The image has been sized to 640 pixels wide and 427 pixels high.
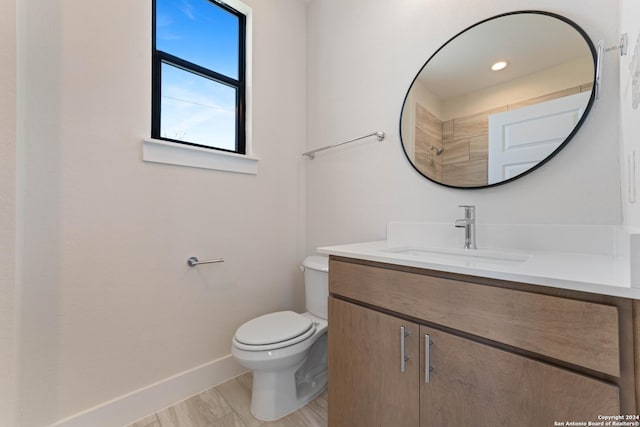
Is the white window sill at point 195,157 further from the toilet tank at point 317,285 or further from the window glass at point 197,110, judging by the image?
the toilet tank at point 317,285

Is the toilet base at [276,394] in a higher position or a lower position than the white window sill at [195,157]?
lower

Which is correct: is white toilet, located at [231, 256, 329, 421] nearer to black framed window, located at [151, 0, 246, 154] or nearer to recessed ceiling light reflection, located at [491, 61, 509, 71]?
black framed window, located at [151, 0, 246, 154]

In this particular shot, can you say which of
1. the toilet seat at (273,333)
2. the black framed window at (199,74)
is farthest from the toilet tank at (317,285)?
the black framed window at (199,74)

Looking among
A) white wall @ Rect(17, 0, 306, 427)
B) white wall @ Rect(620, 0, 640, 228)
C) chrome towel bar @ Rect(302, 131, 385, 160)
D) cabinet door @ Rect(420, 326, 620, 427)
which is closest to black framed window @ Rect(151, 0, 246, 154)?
white wall @ Rect(17, 0, 306, 427)

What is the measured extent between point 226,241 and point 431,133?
1.33m

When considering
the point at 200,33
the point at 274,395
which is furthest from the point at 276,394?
the point at 200,33

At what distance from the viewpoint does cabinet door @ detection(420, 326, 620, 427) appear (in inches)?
22.1

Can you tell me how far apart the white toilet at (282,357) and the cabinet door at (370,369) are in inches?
10.3

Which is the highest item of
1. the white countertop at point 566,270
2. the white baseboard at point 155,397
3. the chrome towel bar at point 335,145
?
the chrome towel bar at point 335,145

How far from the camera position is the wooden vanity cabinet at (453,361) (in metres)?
0.55

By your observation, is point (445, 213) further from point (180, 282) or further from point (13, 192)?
point (13, 192)

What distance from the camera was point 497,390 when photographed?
67 cm

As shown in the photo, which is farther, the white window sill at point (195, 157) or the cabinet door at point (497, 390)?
the white window sill at point (195, 157)

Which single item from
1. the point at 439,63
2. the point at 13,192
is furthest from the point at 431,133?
the point at 13,192
